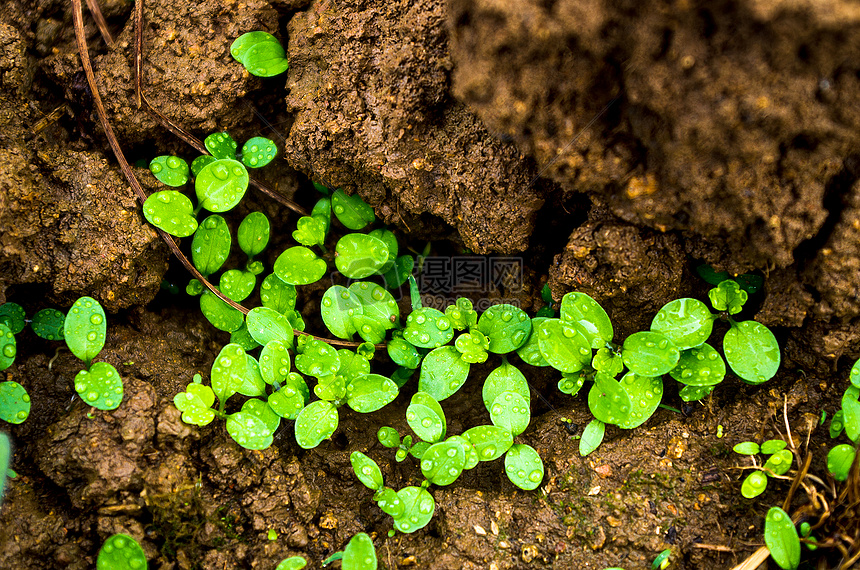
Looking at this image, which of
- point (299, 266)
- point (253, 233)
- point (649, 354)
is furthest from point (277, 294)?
point (649, 354)

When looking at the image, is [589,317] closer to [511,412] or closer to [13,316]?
[511,412]

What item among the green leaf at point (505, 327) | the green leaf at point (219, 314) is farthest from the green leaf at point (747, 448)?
the green leaf at point (219, 314)

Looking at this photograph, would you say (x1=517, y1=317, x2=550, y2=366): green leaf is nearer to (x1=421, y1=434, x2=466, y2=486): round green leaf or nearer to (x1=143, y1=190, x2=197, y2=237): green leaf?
(x1=421, y1=434, x2=466, y2=486): round green leaf

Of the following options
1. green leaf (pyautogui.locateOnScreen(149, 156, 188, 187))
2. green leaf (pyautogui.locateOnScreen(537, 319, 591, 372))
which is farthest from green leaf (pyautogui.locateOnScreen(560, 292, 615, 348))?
green leaf (pyautogui.locateOnScreen(149, 156, 188, 187))

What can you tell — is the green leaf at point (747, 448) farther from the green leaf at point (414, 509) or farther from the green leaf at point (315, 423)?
the green leaf at point (315, 423)

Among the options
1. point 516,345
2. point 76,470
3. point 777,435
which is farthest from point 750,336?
point 76,470
